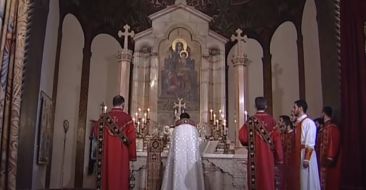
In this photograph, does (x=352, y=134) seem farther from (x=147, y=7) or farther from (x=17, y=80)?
(x=147, y=7)

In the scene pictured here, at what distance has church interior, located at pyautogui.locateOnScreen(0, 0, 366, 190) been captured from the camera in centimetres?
734

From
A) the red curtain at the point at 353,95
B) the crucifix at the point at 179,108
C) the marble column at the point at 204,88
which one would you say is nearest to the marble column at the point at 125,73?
the crucifix at the point at 179,108

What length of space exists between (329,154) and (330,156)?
3cm

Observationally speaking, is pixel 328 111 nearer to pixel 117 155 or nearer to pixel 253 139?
pixel 253 139

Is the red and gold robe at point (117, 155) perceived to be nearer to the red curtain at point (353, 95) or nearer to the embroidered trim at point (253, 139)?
the embroidered trim at point (253, 139)

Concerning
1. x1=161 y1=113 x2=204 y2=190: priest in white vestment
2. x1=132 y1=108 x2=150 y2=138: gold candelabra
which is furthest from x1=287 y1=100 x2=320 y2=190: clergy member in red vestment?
x1=132 y1=108 x2=150 y2=138: gold candelabra

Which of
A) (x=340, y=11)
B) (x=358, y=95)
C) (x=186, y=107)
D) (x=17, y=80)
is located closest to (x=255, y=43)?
(x=186, y=107)

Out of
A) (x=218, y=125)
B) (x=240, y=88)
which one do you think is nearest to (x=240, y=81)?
(x=240, y=88)

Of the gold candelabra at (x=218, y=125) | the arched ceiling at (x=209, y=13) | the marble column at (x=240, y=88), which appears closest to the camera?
the gold candelabra at (x=218, y=125)

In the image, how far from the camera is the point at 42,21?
8359 millimetres

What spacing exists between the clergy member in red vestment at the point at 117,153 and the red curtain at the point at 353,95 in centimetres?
329

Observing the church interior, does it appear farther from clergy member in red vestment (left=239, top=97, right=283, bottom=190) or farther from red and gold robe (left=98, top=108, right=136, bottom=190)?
clergy member in red vestment (left=239, top=97, right=283, bottom=190)

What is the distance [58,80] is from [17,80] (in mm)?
5169

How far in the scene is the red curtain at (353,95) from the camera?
19.8ft
